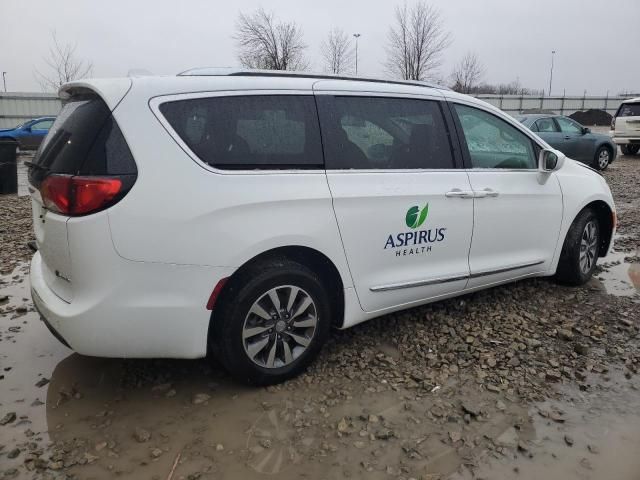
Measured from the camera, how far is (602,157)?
14.8 meters

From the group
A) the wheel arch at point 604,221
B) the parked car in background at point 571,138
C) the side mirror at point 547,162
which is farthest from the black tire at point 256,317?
the parked car in background at point 571,138

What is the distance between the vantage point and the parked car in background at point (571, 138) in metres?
13.9

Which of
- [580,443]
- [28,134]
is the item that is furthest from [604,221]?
[28,134]

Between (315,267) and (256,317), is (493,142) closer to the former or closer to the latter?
(315,267)

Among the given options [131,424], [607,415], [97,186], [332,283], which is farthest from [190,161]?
[607,415]

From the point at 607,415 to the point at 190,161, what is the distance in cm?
263

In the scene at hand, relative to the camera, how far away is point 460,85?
42062 millimetres

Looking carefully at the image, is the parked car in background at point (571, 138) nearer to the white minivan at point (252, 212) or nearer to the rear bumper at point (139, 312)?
the white minivan at point (252, 212)

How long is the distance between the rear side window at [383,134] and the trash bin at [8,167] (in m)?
8.96

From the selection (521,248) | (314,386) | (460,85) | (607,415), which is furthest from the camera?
(460,85)

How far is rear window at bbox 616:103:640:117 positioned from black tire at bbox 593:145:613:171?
12.4 feet

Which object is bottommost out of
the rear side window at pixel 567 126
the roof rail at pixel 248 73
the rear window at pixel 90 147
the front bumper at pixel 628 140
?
the rear window at pixel 90 147

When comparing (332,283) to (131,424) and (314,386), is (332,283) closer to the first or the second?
(314,386)

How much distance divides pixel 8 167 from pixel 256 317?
9.41 meters
